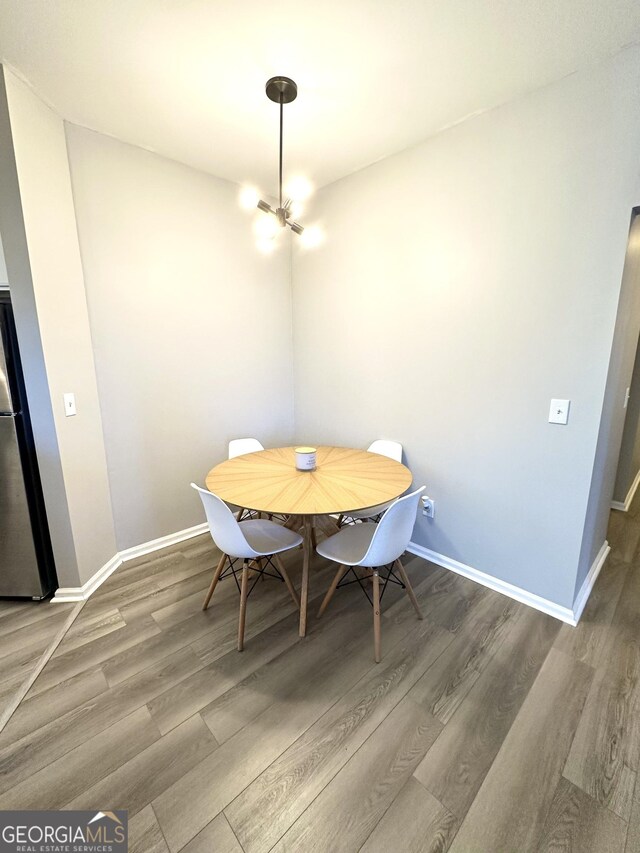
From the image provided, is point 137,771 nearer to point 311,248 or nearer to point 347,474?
point 347,474

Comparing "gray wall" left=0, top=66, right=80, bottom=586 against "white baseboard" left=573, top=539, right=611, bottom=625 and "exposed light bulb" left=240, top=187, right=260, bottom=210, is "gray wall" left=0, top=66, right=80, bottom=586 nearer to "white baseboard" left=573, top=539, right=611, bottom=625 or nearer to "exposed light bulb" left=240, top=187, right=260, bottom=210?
"exposed light bulb" left=240, top=187, right=260, bottom=210

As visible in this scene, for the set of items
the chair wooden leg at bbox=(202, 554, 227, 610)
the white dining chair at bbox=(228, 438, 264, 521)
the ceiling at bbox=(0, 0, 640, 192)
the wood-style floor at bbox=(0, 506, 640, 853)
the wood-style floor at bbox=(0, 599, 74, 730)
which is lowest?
the wood-style floor at bbox=(0, 506, 640, 853)

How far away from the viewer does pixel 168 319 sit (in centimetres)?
240

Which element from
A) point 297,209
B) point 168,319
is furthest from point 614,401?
point 168,319

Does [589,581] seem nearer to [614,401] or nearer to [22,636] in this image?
[614,401]

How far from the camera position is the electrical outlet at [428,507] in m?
2.35

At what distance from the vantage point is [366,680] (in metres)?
1.53

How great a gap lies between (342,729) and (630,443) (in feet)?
10.1

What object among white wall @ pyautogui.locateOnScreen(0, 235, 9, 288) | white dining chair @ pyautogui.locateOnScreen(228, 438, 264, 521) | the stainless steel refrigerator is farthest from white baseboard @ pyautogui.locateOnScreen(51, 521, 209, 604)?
white wall @ pyautogui.locateOnScreen(0, 235, 9, 288)

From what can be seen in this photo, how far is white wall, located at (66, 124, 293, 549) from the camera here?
83.0 inches

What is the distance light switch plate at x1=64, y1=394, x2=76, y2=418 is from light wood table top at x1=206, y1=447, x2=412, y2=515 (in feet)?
2.78

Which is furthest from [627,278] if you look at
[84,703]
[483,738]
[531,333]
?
[84,703]

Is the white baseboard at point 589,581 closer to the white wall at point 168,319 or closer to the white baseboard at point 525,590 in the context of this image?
the white baseboard at point 525,590

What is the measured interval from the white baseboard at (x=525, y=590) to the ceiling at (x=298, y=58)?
260 cm
